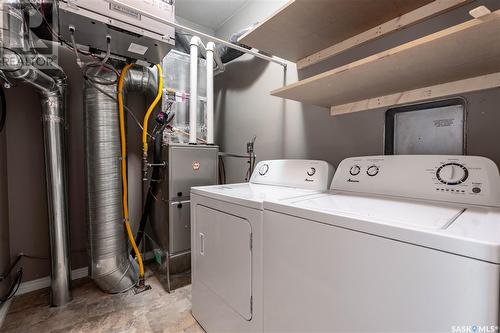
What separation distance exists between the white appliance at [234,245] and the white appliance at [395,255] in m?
0.09

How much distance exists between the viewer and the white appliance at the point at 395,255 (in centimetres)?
55

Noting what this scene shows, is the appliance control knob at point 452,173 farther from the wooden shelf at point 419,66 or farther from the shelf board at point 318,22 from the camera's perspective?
the shelf board at point 318,22

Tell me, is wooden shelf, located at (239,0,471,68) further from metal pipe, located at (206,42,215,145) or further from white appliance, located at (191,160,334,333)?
white appliance, located at (191,160,334,333)

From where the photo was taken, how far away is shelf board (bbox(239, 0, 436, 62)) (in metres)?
1.21

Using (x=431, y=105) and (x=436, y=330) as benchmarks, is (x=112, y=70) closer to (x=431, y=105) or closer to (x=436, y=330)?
(x=431, y=105)

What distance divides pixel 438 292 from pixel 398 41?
1366 mm

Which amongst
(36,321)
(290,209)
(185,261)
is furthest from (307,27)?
(36,321)

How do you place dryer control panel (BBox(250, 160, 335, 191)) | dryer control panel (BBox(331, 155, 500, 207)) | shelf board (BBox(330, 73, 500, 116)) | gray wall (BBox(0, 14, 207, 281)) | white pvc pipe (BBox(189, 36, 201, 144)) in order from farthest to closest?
white pvc pipe (BBox(189, 36, 201, 144)) < gray wall (BBox(0, 14, 207, 281)) < dryer control panel (BBox(250, 160, 335, 191)) < shelf board (BBox(330, 73, 500, 116)) < dryer control panel (BBox(331, 155, 500, 207))

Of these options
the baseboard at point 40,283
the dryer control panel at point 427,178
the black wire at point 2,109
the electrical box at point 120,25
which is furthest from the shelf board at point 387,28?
the baseboard at point 40,283

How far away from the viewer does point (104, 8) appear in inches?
56.1

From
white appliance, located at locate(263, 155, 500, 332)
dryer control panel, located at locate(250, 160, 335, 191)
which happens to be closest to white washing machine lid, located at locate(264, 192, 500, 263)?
white appliance, located at locate(263, 155, 500, 332)

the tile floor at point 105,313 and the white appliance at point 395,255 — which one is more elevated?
the white appliance at point 395,255

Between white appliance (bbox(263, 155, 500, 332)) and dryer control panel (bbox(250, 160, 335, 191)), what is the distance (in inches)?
11.6

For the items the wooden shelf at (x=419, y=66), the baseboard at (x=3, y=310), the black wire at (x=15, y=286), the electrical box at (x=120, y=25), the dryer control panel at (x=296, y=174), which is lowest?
the baseboard at (x=3, y=310)
